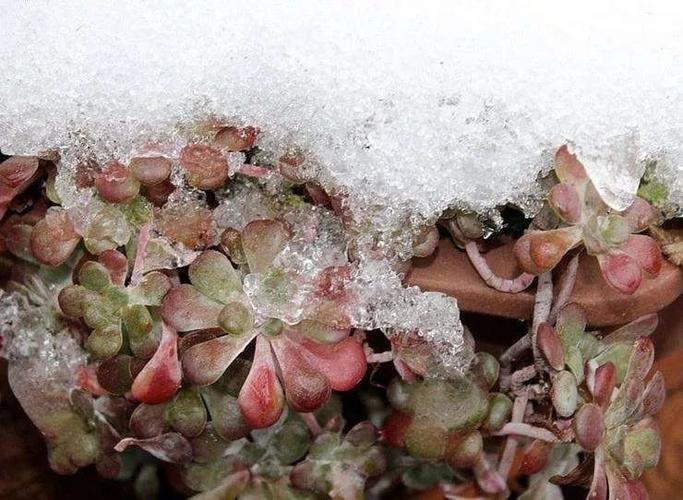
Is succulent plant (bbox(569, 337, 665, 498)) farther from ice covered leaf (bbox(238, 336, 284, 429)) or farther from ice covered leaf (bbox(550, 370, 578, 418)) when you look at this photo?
ice covered leaf (bbox(238, 336, 284, 429))

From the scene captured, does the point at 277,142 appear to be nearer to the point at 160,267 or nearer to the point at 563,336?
the point at 160,267

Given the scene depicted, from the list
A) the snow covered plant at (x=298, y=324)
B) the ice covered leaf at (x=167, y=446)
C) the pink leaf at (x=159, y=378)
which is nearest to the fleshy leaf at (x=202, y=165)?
the snow covered plant at (x=298, y=324)

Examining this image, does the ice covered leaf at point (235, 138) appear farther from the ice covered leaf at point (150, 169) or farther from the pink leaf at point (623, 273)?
the pink leaf at point (623, 273)

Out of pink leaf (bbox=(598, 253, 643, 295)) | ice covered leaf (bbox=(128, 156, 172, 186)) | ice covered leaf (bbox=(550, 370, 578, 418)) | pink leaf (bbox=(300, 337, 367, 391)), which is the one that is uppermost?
ice covered leaf (bbox=(128, 156, 172, 186))

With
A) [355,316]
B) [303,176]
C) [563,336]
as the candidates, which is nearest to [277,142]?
[303,176]

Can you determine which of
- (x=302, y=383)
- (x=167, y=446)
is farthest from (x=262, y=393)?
(x=167, y=446)

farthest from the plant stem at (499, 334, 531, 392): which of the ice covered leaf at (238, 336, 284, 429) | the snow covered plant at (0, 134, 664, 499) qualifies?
the ice covered leaf at (238, 336, 284, 429)
